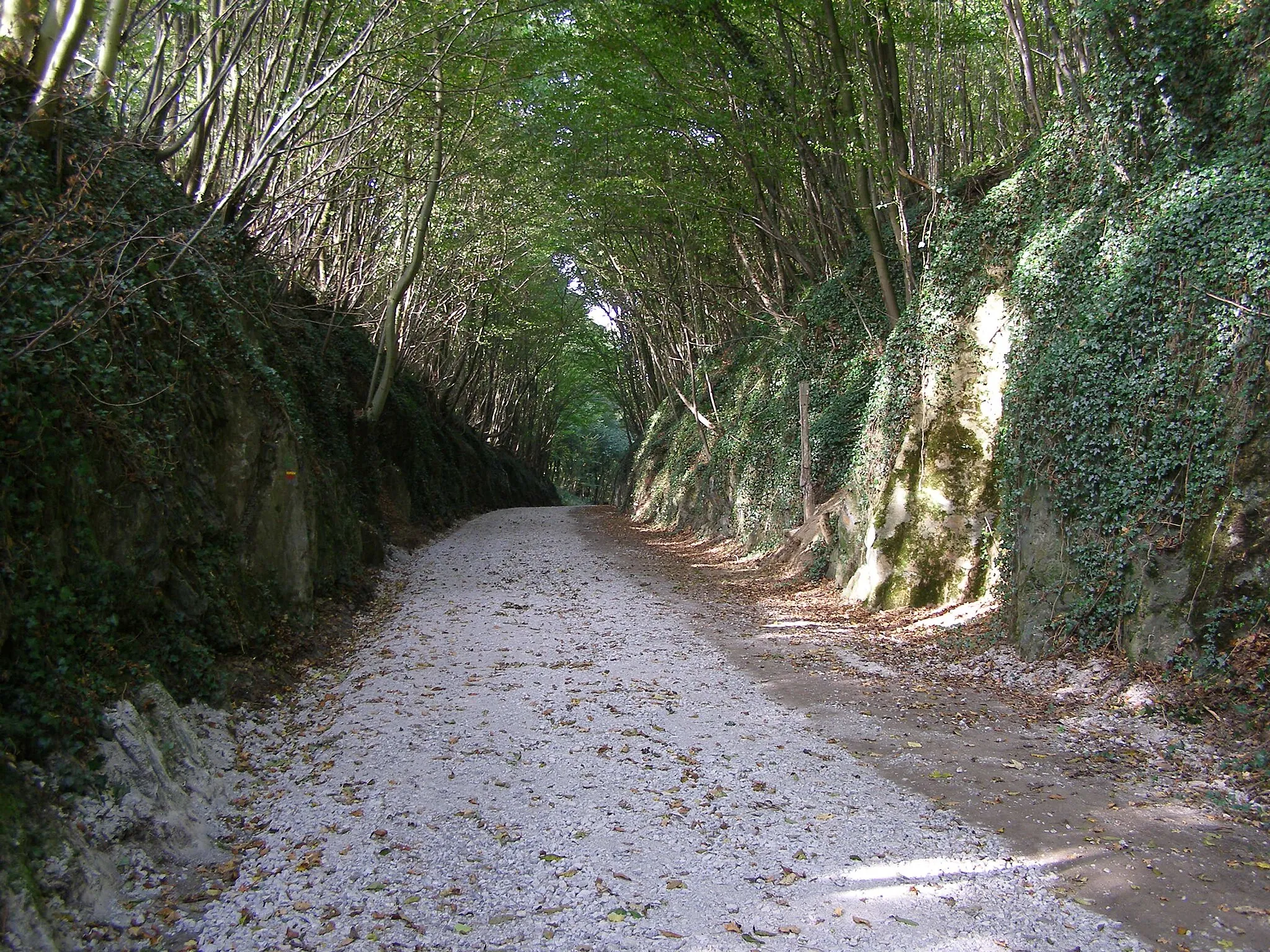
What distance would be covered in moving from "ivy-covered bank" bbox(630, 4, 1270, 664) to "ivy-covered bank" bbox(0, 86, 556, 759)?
282 inches

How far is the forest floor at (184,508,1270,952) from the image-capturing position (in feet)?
12.1

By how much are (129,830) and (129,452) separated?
2.55 m

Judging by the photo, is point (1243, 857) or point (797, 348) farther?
point (797, 348)

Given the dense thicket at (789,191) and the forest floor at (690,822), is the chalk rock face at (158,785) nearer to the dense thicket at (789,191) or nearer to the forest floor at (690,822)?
the forest floor at (690,822)

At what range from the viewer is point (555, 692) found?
23.9 feet

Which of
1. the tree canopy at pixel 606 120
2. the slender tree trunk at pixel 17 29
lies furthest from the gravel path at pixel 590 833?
the slender tree trunk at pixel 17 29

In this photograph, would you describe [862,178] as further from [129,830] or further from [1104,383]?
[129,830]

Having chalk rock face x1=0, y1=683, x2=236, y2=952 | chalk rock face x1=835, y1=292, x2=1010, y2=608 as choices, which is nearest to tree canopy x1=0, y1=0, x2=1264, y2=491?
chalk rock face x1=835, y1=292, x2=1010, y2=608

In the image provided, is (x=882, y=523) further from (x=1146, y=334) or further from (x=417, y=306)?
(x=417, y=306)

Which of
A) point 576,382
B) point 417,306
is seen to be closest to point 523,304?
point 417,306

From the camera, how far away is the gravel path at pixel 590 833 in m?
3.67

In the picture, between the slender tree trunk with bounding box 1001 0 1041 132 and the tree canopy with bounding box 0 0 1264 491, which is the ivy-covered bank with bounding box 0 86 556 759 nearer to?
the tree canopy with bounding box 0 0 1264 491

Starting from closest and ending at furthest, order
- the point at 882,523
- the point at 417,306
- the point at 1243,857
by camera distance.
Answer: the point at 1243,857 < the point at 882,523 < the point at 417,306

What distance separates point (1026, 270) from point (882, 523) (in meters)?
3.50
